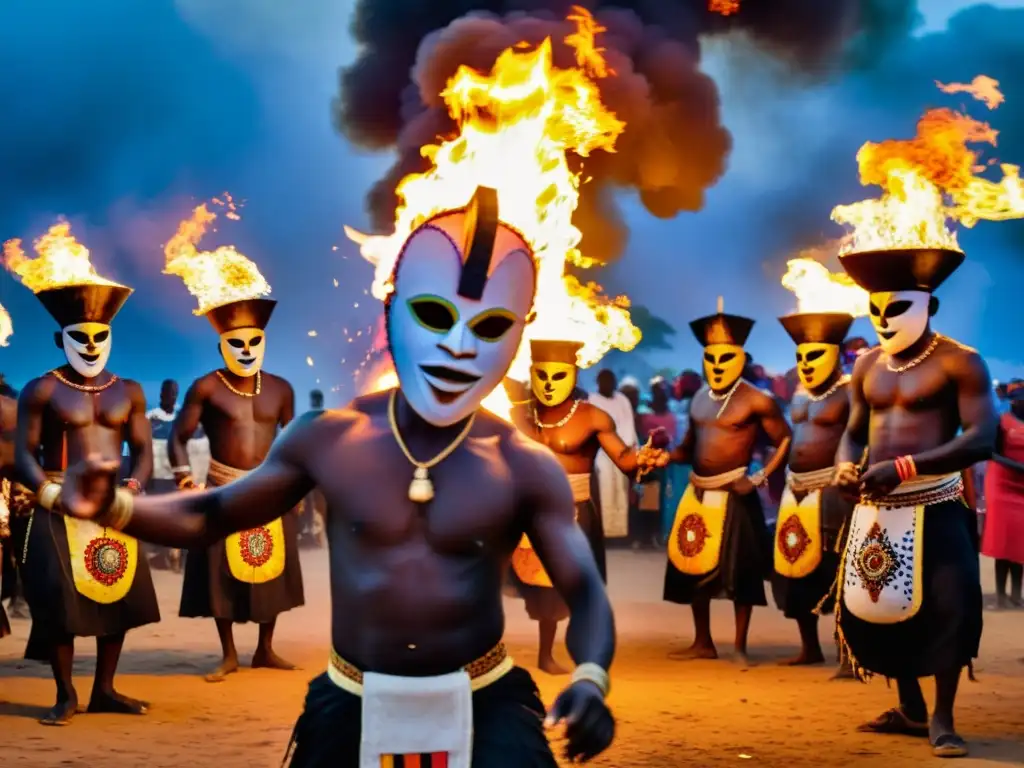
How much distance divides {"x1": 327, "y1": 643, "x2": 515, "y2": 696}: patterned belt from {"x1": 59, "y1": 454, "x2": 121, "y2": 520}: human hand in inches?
30.2

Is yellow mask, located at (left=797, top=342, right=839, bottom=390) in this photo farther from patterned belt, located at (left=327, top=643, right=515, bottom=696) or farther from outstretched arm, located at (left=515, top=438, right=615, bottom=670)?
patterned belt, located at (left=327, top=643, right=515, bottom=696)

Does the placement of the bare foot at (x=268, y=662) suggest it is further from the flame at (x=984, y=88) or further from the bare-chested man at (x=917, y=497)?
the flame at (x=984, y=88)

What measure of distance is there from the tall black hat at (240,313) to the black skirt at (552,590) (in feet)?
7.68

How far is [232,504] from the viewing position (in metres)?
3.88

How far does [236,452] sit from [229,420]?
0.21 m

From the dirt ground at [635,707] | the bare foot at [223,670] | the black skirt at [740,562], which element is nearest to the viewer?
the dirt ground at [635,707]

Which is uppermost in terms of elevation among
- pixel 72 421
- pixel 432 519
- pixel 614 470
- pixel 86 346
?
pixel 86 346

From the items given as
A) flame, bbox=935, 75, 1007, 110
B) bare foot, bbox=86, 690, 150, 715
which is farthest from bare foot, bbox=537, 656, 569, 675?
flame, bbox=935, 75, 1007, 110

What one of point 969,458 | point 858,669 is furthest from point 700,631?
point 969,458

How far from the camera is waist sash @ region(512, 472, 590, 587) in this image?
30.4 feet

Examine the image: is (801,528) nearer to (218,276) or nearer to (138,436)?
(218,276)

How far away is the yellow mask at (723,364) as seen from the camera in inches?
385

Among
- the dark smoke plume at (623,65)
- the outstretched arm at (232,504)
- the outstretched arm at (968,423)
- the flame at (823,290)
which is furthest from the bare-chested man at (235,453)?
the dark smoke plume at (623,65)

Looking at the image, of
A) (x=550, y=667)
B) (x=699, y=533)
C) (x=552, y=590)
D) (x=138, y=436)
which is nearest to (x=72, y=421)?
(x=138, y=436)
